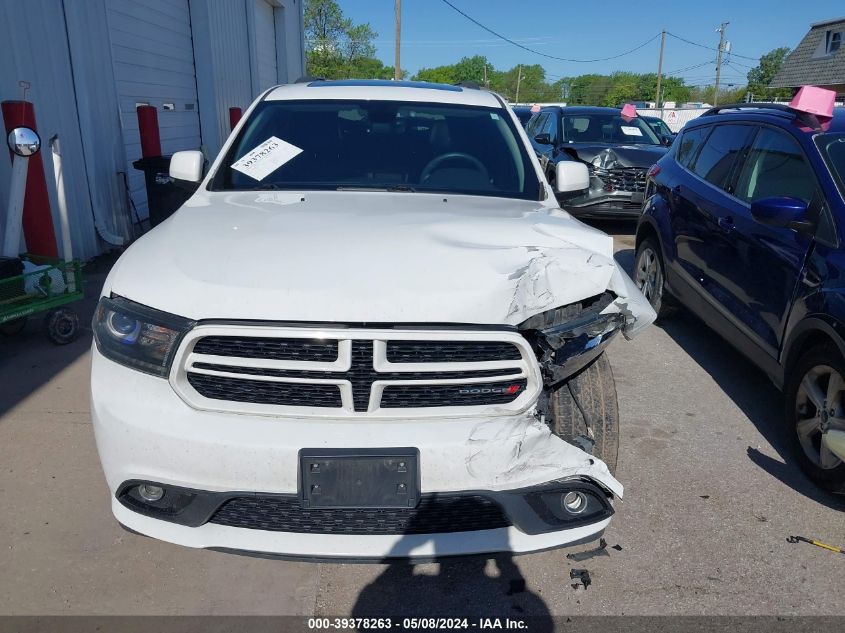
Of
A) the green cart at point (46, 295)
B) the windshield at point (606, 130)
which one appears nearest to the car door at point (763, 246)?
the green cart at point (46, 295)

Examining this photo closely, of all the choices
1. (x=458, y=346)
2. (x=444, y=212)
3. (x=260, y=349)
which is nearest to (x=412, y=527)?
(x=458, y=346)

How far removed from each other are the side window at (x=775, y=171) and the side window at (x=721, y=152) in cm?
18

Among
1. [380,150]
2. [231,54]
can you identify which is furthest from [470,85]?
[231,54]

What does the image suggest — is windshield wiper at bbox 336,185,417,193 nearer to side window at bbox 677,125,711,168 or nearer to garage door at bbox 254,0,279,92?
side window at bbox 677,125,711,168

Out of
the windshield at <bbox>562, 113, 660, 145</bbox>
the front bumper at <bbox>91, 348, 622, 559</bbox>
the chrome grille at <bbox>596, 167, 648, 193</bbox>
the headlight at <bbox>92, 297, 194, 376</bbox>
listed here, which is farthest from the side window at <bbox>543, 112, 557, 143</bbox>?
the headlight at <bbox>92, 297, 194, 376</bbox>

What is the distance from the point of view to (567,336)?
228cm

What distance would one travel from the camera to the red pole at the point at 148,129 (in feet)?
26.3

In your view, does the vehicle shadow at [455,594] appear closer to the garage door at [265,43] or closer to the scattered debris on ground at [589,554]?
the scattered debris on ground at [589,554]

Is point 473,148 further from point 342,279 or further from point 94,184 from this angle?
point 94,184

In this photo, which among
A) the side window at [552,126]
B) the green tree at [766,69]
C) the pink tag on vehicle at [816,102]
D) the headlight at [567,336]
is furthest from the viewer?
the green tree at [766,69]

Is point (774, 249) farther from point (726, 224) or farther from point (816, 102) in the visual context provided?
point (816, 102)

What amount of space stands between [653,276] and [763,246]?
1.91 metres

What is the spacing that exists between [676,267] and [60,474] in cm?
428

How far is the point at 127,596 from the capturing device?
8.22ft
